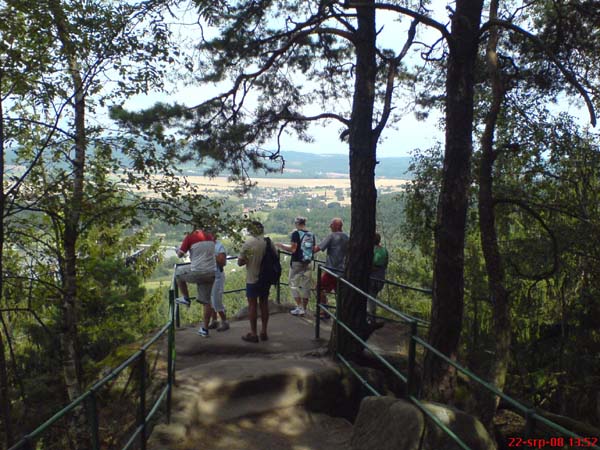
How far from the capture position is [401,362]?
730 cm

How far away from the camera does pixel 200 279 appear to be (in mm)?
7352

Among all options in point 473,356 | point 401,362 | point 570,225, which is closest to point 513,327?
point 473,356

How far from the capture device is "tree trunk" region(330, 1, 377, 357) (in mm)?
6801

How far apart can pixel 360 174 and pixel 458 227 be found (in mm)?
1494

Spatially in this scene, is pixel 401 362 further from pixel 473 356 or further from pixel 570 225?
pixel 473 356

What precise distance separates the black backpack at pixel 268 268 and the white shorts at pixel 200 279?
86cm

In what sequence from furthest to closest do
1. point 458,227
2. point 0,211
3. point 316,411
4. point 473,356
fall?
point 473,356
point 0,211
point 458,227
point 316,411

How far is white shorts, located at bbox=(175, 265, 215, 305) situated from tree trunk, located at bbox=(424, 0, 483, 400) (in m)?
3.07

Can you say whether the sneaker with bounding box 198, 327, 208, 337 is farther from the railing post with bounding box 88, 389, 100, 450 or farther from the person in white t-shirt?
the railing post with bounding box 88, 389, 100, 450

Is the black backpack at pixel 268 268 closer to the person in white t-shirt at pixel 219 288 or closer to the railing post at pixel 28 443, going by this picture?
the person in white t-shirt at pixel 219 288

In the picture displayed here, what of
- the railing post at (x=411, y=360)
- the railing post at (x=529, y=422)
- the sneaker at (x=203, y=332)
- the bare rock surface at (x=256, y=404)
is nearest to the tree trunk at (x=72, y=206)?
the sneaker at (x=203, y=332)

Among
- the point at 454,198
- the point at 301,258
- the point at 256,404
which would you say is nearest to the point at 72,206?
the point at 301,258

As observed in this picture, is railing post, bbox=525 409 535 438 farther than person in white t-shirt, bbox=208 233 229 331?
No
